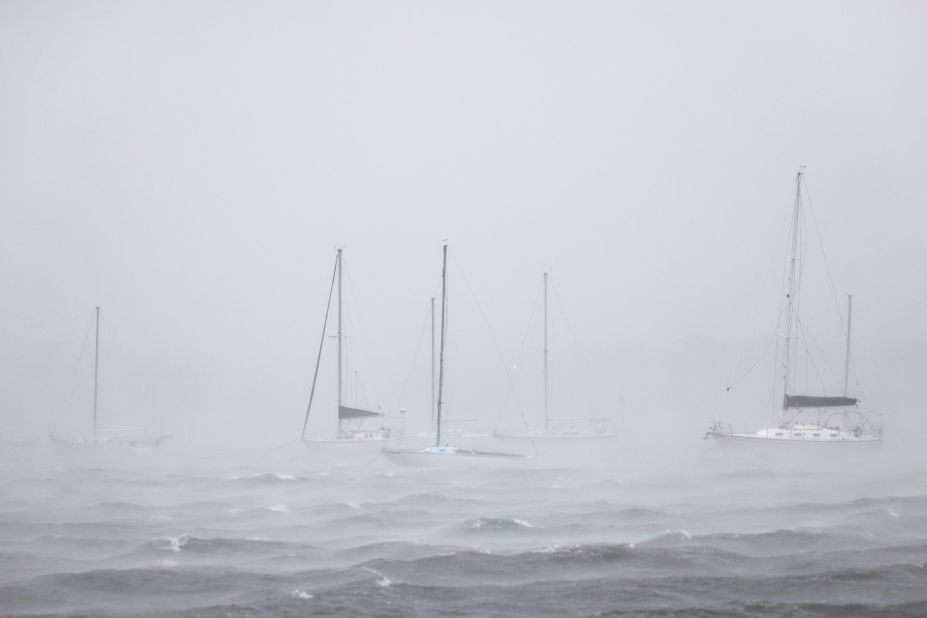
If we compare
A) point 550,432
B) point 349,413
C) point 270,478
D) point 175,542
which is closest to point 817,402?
point 550,432

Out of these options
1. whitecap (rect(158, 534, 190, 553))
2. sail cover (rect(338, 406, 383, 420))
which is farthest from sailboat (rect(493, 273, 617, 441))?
whitecap (rect(158, 534, 190, 553))

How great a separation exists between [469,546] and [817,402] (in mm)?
16650

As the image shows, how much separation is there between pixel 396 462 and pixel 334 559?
1280cm

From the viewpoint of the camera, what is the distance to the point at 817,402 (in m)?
28.9

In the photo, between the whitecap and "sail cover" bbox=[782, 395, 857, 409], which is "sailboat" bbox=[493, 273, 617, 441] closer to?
"sail cover" bbox=[782, 395, 857, 409]

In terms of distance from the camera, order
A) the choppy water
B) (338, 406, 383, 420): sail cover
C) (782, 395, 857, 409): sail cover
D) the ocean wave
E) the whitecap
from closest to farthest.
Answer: the choppy water < the whitecap < the ocean wave < (782, 395, 857, 409): sail cover < (338, 406, 383, 420): sail cover

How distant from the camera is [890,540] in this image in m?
16.7

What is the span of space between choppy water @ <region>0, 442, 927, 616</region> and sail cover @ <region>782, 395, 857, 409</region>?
3.06 m

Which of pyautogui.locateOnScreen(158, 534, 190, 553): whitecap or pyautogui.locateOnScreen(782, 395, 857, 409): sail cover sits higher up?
pyautogui.locateOnScreen(782, 395, 857, 409): sail cover

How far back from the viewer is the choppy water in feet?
42.6

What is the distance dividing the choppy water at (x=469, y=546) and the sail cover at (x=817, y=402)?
3060mm

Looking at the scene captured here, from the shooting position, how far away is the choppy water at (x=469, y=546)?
13.0 m

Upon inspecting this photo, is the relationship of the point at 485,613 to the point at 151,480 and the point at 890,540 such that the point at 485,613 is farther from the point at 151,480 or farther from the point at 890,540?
the point at 151,480

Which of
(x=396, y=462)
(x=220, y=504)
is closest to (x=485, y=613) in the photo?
(x=220, y=504)
